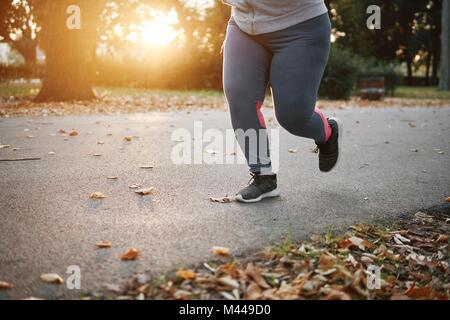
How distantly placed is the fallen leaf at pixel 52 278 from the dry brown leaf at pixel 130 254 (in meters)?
0.33

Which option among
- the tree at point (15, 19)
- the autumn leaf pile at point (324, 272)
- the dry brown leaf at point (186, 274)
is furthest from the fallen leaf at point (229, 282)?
the tree at point (15, 19)

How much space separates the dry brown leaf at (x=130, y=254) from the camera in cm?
227

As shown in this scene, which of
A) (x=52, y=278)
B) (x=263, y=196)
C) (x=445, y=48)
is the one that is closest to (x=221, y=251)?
(x=52, y=278)

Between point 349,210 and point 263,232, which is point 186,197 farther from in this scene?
point 349,210

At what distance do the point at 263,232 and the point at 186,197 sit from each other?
948 mm

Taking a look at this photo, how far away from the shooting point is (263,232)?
8.80 feet

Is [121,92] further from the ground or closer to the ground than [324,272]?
further from the ground

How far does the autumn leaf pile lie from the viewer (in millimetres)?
2008

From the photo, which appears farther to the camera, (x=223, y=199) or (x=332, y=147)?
(x=332, y=147)

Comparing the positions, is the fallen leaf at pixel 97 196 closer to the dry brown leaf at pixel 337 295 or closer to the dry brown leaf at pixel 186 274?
the dry brown leaf at pixel 186 274

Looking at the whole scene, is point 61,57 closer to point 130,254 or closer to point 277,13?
point 277,13

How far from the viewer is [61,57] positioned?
1363cm

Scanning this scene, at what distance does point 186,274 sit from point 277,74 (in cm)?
148
